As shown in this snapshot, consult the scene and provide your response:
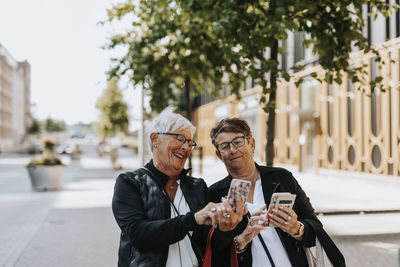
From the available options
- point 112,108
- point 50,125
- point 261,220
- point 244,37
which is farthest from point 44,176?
point 50,125

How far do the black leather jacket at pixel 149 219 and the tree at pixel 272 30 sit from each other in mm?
3024

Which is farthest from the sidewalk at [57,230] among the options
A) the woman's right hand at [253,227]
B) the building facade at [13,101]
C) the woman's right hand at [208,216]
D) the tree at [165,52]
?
the building facade at [13,101]

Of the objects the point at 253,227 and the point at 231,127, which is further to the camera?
the point at 231,127

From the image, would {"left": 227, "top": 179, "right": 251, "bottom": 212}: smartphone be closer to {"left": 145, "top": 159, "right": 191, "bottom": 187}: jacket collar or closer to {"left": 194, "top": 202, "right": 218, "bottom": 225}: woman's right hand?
{"left": 194, "top": 202, "right": 218, "bottom": 225}: woman's right hand

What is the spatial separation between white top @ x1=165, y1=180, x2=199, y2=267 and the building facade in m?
85.5

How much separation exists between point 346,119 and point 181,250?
1930 cm

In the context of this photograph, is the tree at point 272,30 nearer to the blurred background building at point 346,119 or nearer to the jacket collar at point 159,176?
the jacket collar at point 159,176

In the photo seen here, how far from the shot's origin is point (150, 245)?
2.41 meters

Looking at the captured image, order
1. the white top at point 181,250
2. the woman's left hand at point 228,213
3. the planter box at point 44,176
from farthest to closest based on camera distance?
the planter box at point 44,176 → the white top at point 181,250 → the woman's left hand at point 228,213

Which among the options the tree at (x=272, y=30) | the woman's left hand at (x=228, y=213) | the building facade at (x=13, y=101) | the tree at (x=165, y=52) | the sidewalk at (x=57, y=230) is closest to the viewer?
the woman's left hand at (x=228, y=213)

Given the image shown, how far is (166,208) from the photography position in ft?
8.23

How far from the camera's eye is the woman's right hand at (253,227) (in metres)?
2.58

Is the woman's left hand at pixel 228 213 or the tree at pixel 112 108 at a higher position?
the tree at pixel 112 108

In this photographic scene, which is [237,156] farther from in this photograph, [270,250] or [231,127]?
[270,250]
